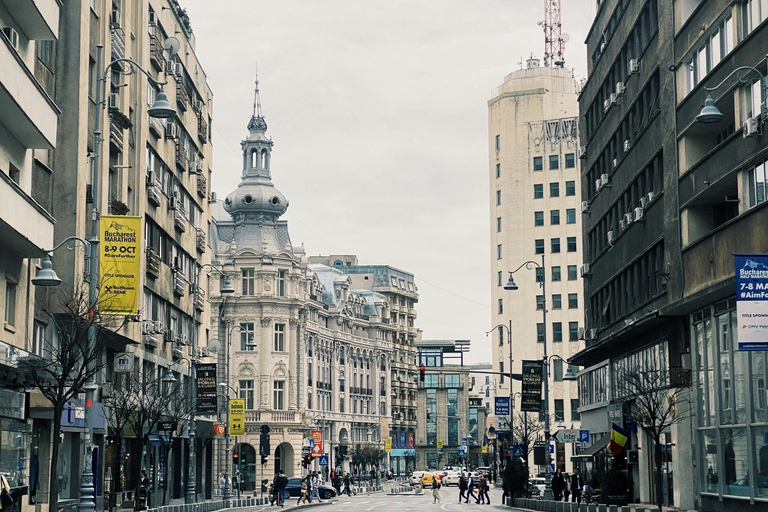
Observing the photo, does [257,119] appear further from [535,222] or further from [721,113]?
[721,113]

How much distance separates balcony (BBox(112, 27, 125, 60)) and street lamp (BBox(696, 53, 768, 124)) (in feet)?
76.9

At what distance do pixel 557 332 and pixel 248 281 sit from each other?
97.3 feet

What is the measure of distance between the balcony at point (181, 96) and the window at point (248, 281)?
45285mm

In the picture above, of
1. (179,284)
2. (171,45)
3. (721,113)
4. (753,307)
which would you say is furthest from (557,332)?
(753,307)

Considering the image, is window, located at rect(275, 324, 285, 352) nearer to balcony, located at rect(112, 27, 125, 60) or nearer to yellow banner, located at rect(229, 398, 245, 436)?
yellow banner, located at rect(229, 398, 245, 436)

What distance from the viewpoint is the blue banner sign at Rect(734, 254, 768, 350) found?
74.5ft

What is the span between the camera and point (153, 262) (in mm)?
52531

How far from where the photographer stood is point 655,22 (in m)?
44.1

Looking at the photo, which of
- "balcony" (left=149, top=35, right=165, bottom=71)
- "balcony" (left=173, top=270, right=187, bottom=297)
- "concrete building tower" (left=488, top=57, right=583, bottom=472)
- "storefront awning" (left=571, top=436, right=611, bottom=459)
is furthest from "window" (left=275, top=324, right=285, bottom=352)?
"storefront awning" (left=571, top=436, right=611, bottom=459)

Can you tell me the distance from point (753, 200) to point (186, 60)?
38700mm

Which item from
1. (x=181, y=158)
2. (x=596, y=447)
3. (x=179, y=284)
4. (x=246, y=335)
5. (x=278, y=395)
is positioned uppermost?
(x=181, y=158)

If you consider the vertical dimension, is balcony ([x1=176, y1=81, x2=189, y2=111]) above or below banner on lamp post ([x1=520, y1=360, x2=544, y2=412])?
above

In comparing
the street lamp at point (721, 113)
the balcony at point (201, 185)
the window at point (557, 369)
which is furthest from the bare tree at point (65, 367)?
the window at point (557, 369)

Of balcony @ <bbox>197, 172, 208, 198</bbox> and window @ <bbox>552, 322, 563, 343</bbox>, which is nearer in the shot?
balcony @ <bbox>197, 172, 208, 198</bbox>
